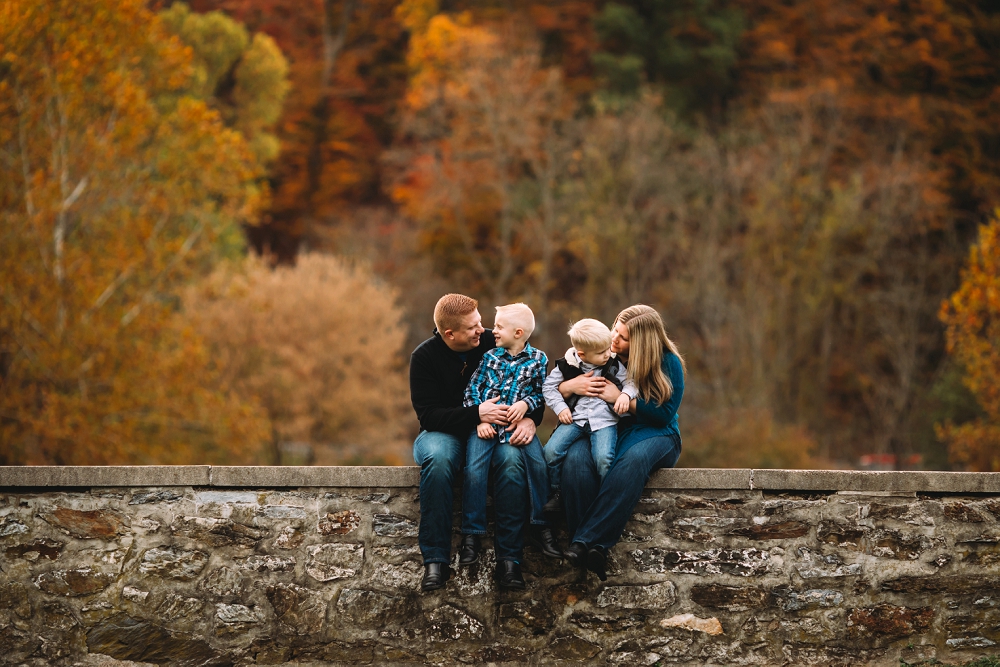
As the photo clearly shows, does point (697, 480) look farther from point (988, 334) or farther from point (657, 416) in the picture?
point (988, 334)

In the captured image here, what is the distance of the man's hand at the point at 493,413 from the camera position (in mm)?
4660

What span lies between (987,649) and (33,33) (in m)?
12.3

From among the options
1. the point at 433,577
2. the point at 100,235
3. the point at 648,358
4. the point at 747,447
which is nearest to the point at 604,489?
the point at 648,358

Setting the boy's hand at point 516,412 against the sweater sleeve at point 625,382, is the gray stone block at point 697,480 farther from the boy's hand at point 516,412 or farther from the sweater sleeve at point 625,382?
the boy's hand at point 516,412

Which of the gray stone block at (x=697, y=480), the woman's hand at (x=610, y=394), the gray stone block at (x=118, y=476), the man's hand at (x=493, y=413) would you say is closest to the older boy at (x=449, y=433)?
the man's hand at (x=493, y=413)

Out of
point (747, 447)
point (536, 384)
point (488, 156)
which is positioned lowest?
point (747, 447)

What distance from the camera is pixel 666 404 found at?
15.5ft

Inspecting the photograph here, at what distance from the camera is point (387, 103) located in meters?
33.8

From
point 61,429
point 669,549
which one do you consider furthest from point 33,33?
point 669,549

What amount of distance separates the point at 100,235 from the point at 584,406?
12.3 m

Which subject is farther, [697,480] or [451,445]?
[697,480]

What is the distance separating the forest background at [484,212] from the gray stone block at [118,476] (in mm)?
8439

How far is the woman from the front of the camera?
4574 millimetres

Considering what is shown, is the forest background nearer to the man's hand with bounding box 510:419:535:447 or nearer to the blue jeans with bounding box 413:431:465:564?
the blue jeans with bounding box 413:431:465:564
